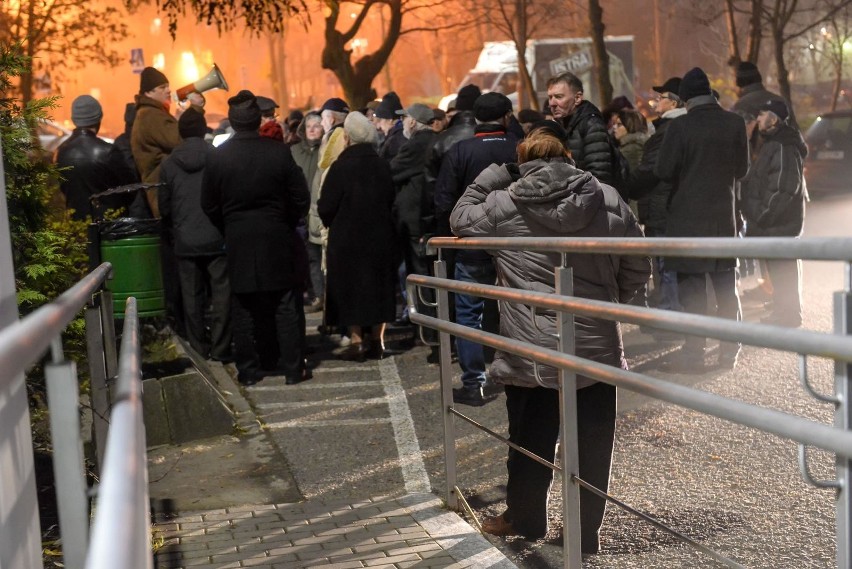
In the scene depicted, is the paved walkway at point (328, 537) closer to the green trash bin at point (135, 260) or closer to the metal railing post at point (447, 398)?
the metal railing post at point (447, 398)

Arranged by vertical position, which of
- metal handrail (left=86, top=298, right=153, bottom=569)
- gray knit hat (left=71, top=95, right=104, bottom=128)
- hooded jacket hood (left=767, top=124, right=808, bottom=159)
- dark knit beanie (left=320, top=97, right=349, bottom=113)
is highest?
gray knit hat (left=71, top=95, right=104, bottom=128)

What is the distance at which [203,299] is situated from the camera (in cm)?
1016

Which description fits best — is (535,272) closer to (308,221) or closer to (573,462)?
(573,462)

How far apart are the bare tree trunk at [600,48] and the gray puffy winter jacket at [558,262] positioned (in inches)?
844

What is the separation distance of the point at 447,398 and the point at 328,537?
0.96m

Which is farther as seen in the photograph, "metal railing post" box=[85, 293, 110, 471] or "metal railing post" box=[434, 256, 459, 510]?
"metal railing post" box=[434, 256, 459, 510]

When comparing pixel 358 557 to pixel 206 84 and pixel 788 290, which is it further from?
pixel 206 84

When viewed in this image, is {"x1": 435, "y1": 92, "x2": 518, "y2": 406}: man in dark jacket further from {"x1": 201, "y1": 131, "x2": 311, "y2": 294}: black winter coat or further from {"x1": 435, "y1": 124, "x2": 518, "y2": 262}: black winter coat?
{"x1": 201, "y1": 131, "x2": 311, "y2": 294}: black winter coat

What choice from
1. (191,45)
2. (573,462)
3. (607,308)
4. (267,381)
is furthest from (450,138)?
(191,45)

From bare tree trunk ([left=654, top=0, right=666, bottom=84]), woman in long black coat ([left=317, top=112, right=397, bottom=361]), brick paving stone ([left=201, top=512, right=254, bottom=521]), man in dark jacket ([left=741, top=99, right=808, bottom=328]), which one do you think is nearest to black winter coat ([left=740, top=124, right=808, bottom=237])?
man in dark jacket ([left=741, top=99, right=808, bottom=328])

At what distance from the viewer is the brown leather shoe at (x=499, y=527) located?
5312mm

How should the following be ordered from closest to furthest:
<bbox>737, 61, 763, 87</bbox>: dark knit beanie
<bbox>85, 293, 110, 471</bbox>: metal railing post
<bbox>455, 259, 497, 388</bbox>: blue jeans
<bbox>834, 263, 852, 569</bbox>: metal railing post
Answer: <bbox>834, 263, 852, 569</bbox>: metal railing post < <bbox>85, 293, 110, 471</bbox>: metal railing post < <bbox>455, 259, 497, 388</bbox>: blue jeans < <bbox>737, 61, 763, 87</bbox>: dark knit beanie

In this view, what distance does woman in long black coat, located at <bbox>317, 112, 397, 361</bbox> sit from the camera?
9648 millimetres

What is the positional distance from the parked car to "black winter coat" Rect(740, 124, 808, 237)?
14571 millimetres
